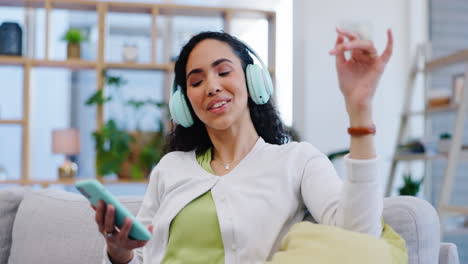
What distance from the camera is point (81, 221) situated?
176 centimetres

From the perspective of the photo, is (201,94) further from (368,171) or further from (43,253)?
(43,253)

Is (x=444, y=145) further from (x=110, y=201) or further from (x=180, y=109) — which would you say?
(x=110, y=201)

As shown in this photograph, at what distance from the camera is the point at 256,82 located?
1502 millimetres

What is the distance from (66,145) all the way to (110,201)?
12.3 ft

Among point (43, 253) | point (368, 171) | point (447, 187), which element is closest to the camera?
point (368, 171)

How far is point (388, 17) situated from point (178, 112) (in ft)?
13.4

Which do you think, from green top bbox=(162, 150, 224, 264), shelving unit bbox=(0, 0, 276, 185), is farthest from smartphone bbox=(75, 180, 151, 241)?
shelving unit bbox=(0, 0, 276, 185)

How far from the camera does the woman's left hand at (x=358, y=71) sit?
3.50ft

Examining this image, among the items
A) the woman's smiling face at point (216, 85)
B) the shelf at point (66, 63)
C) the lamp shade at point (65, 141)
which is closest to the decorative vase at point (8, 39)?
the shelf at point (66, 63)

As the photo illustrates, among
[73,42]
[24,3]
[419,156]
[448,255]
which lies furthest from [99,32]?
[448,255]

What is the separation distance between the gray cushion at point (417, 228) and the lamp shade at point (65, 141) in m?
3.71

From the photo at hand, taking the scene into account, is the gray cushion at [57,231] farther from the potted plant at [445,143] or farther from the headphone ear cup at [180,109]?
the potted plant at [445,143]

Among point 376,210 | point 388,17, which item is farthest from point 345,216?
→ point 388,17

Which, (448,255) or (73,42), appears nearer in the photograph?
(448,255)
